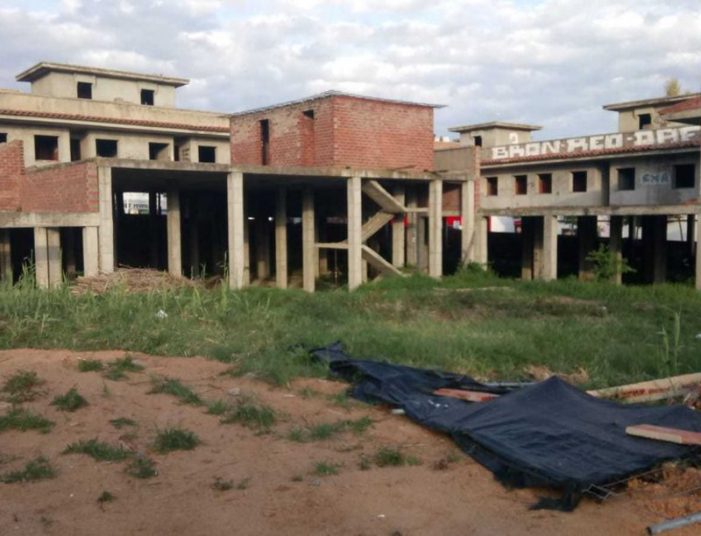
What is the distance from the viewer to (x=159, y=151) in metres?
32.6

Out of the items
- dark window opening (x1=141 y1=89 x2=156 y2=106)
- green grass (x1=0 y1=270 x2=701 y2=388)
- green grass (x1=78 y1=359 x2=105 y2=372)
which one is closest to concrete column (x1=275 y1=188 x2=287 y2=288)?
green grass (x1=0 y1=270 x2=701 y2=388)

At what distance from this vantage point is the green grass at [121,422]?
789cm

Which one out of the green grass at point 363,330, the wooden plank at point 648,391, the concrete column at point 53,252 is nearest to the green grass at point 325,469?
the green grass at point 363,330

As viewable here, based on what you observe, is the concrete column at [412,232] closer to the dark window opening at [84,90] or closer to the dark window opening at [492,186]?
the dark window opening at [492,186]

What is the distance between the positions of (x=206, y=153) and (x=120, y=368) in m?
24.9

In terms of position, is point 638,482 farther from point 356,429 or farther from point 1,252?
point 1,252

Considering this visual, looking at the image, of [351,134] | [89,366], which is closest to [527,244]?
[351,134]

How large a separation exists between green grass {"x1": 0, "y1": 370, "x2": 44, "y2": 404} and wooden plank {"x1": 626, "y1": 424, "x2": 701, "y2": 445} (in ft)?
20.6

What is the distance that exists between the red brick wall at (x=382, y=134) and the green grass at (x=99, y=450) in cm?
1723

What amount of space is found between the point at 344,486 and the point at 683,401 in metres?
4.40

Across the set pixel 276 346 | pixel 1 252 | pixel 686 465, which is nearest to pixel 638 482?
pixel 686 465

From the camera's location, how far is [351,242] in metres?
23.1

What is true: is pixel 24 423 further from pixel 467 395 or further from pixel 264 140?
pixel 264 140

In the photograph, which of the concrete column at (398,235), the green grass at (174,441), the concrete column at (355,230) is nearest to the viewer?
the green grass at (174,441)
